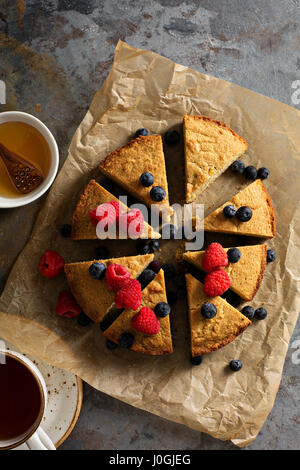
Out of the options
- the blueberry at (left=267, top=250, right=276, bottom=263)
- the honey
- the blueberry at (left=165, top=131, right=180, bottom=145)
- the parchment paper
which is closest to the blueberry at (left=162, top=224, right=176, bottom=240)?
the parchment paper

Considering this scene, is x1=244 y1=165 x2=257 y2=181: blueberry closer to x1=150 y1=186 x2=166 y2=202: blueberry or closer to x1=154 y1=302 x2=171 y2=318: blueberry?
x1=150 y1=186 x2=166 y2=202: blueberry

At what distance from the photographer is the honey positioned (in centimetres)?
386

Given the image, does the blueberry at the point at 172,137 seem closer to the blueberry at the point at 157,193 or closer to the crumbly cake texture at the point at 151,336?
the blueberry at the point at 157,193

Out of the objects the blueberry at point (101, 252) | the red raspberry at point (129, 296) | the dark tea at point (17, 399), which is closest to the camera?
the dark tea at point (17, 399)

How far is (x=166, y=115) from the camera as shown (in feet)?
13.6

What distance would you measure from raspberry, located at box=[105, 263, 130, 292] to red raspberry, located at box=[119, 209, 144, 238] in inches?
12.4

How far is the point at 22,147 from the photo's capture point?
155 inches

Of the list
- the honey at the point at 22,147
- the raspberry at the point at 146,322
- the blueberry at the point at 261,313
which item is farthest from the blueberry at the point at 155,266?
the honey at the point at 22,147

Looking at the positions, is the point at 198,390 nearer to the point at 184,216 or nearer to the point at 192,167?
the point at 184,216

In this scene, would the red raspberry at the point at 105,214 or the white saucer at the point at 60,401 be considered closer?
the red raspberry at the point at 105,214

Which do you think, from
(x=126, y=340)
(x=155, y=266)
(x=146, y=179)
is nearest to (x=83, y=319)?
(x=126, y=340)

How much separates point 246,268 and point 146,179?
1.21 m

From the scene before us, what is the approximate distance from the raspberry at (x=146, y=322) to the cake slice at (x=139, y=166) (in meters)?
0.91

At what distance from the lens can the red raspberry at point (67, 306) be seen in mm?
3877
